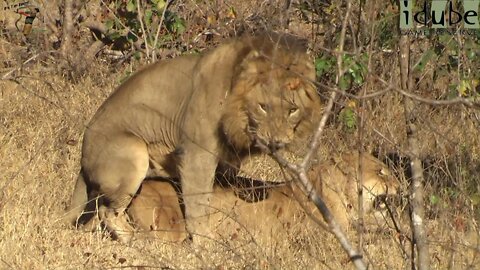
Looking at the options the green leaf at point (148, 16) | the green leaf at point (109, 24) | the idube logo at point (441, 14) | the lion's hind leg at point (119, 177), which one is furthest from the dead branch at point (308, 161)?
the green leaf at point (109, 24)

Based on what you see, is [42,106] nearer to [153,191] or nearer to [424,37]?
[153,191]

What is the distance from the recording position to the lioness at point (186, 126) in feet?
20.3

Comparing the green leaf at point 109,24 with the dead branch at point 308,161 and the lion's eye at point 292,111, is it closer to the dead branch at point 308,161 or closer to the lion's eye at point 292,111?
the lion's eye at point 292,111

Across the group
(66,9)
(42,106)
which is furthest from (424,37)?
(66,9)

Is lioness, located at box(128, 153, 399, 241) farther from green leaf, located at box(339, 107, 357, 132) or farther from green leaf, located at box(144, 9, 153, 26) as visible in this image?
green leaf, located at box(144, 9, 153, 26)

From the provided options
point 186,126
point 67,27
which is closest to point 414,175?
point 186,126

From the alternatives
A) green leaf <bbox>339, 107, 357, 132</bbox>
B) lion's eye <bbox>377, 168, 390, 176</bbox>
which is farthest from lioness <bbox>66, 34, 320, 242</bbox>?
green leaf <bbox>339, 107, 357, 132</bbox>

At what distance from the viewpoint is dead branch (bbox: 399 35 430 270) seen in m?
4.33

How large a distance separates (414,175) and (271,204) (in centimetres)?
215

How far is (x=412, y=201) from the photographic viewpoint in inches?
174

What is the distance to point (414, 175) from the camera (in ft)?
14.6

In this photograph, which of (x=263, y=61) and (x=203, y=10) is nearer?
(x=263, y=61)

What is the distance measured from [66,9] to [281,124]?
398 centimetres

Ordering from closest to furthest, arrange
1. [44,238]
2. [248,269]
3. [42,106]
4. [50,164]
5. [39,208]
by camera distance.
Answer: [248,269] < [44,238] < [39,208] < [50,164] < [42,106]
